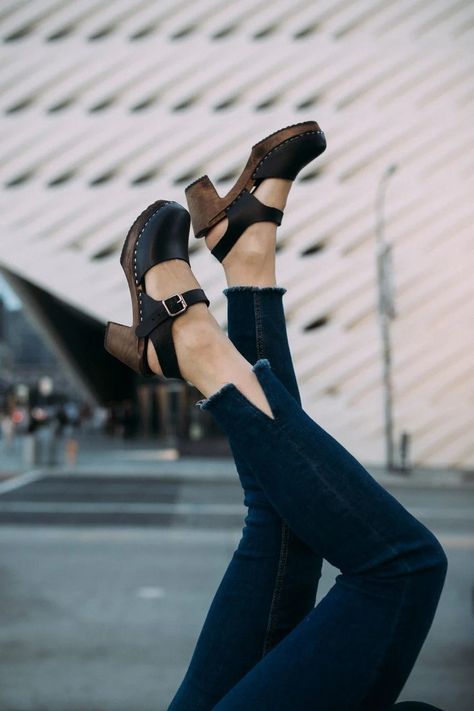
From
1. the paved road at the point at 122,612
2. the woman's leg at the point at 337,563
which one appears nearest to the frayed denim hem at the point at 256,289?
the woman's leg at the point at 337,563

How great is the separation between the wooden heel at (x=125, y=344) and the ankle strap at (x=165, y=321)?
52 millimetres

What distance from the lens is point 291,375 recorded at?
1.62 m

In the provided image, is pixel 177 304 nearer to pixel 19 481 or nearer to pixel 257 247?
pixel 257 247

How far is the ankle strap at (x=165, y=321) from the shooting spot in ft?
4.95

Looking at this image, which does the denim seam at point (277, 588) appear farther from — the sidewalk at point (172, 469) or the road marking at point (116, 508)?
the sidewalk at point (172, 469)

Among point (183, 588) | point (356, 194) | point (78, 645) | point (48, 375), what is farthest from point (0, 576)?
point (48, 375)

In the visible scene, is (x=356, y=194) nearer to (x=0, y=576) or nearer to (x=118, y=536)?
(x=118, y=536)

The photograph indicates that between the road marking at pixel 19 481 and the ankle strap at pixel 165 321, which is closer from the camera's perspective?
the ankle strap at pixel 165 321

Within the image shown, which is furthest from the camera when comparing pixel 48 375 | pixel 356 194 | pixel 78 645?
pixel 48 375

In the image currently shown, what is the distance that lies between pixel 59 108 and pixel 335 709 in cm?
2308

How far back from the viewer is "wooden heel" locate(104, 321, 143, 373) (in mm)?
1602

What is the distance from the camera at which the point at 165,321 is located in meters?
1.52

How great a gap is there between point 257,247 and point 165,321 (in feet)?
1.02

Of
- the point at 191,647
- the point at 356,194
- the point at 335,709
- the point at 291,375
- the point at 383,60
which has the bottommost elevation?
the point at 191,647
